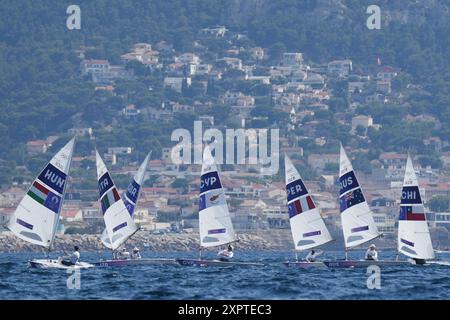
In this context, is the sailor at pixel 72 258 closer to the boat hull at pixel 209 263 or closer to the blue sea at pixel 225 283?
the blue sea at pixel 225 283

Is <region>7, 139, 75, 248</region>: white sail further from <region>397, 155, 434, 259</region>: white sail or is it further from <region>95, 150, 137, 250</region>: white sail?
<region>397, 155, 434, 259</region>: white sail

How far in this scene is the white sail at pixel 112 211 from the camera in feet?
235

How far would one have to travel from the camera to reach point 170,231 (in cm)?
17725

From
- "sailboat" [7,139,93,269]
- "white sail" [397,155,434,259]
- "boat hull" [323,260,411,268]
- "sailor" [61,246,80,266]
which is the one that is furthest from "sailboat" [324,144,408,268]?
"sailboat" [7,139,93,269]

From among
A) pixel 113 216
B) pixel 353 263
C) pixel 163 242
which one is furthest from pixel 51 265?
pixel 163 242

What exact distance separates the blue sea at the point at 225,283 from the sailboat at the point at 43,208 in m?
1.31

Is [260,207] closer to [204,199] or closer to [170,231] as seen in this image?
[170,231]

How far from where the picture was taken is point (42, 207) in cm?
6681

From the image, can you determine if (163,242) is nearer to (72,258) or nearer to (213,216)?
(213,216)

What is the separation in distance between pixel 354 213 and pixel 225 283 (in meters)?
11.7

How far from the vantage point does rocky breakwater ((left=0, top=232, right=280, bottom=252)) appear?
6102 inches

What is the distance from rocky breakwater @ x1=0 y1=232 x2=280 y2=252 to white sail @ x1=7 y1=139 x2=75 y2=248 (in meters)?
84.8

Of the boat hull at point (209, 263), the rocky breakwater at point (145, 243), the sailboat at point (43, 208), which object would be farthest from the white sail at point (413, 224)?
the rocky breakwater at point (145, 243)
